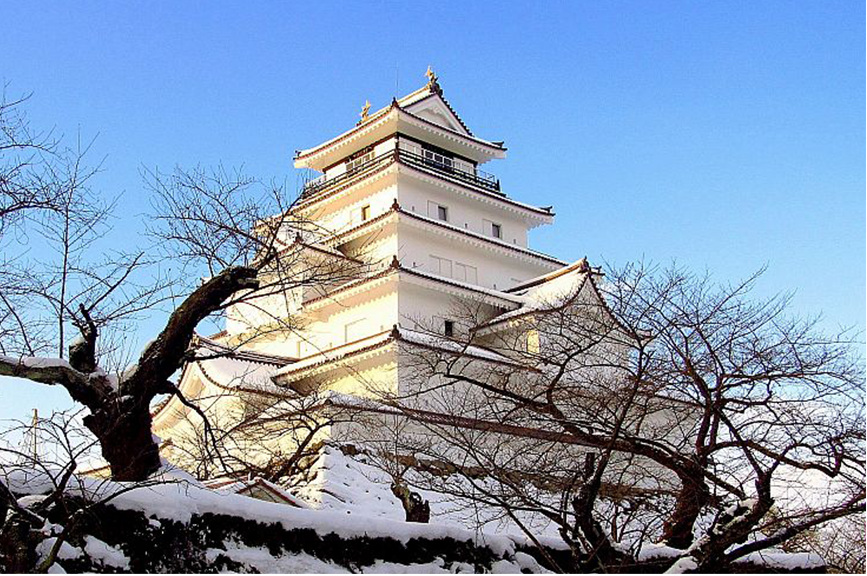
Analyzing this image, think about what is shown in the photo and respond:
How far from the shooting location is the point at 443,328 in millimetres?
25469

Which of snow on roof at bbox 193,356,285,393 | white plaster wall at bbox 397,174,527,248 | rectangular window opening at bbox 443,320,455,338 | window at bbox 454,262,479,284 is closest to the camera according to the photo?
snow on roof at bbox 193,356,285,393

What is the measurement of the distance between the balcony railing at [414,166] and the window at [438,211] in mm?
999

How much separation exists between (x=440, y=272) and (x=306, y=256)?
436cm

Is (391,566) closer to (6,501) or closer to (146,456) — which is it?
(146,456)

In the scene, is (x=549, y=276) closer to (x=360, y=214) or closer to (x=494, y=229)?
(x=494, y=229)

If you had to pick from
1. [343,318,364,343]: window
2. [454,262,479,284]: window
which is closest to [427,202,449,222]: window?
[454,262,479,284]: window

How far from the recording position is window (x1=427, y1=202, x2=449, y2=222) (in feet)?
92.8

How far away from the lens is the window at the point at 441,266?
88.4ft

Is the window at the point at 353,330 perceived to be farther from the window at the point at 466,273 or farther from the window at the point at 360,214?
the window at the point at 360,214

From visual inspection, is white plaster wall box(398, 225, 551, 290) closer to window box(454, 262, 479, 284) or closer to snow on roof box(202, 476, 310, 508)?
window box(454, 262, 479, 284)

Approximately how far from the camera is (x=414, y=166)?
27.8m

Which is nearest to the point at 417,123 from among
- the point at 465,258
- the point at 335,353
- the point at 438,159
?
the point at 438,159

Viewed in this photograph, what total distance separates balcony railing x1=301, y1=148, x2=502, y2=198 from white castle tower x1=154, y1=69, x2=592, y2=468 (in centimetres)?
6

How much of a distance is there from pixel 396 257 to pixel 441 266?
2854mm
